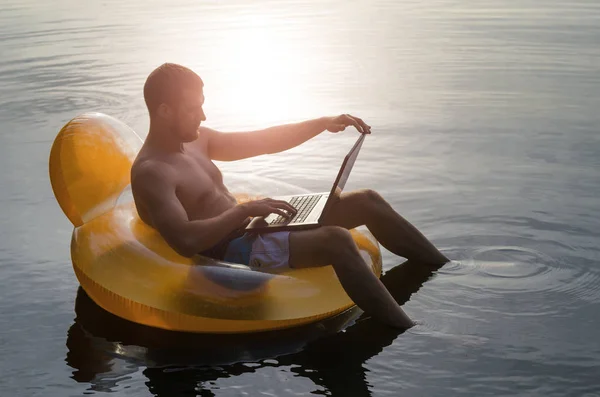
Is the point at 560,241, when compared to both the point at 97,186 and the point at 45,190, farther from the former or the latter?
the point at 45,190

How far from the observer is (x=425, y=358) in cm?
460

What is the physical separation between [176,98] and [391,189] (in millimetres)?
3179

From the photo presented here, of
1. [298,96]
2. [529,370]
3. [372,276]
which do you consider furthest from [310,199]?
[298,96]

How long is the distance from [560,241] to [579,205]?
0.90m

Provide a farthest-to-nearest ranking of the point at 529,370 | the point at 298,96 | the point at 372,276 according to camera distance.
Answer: the point at 298,96 < the point at 372,276 < the point at 529,370

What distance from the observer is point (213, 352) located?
15.8ft

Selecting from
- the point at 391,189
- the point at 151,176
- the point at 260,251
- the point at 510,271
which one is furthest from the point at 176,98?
the point at 391,189

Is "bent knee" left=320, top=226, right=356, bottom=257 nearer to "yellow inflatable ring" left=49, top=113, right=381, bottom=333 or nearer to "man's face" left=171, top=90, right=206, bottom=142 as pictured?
"yellow inflatable ring" left=49, top=113, right=381, bottom=333

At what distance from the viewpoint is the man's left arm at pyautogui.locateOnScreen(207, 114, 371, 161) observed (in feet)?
17.9

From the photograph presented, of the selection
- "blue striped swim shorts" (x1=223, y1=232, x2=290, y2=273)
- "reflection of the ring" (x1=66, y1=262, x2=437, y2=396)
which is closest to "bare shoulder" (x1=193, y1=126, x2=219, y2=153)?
"blue striped swim shorts" (x1=223, y1=232, x2=290, y2=273)

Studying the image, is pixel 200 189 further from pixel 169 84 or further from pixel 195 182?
pixel 169 84

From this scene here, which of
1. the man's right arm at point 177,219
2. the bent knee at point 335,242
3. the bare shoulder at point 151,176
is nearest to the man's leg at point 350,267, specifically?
the bent knee at point 335,242

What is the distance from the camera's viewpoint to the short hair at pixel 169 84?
4.72m

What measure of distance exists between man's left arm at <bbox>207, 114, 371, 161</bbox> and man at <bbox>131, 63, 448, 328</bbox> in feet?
0.41
